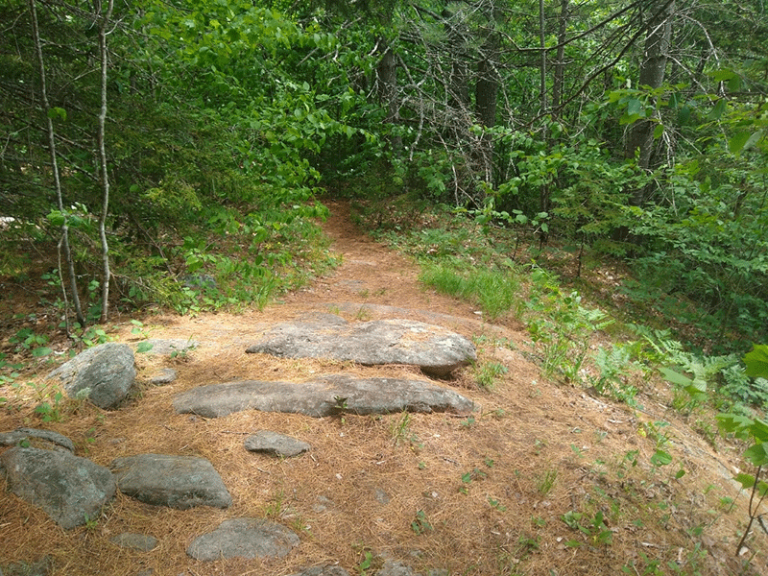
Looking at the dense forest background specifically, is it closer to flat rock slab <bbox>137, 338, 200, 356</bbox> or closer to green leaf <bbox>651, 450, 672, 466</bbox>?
flat rock slab <bbox>137, 338, 200, 356</bbox>

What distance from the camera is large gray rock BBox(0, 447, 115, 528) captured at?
7.23 feet

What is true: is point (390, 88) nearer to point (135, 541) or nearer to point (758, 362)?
point (758, 362)

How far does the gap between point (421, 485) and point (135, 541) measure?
1.62 metres

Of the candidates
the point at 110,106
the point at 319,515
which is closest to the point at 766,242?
the point at 319,515

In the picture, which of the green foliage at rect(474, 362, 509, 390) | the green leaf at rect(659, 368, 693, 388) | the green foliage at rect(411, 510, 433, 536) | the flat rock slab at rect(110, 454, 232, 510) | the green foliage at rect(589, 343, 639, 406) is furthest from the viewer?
the green foliage at rect(589, 343, 639, 406)

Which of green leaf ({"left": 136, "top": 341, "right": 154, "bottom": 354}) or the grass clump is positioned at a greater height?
green leaf ({"left": 136, "top": 341, "right": 154, "bottom": 354})

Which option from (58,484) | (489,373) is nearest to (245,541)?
(58,484)

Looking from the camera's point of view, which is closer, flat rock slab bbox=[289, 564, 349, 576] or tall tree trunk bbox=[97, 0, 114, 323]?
flat rock slab bbox=[289, 564, 349, 576]

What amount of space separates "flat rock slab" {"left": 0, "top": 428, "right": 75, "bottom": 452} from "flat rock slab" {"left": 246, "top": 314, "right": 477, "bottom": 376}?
5.57 ft

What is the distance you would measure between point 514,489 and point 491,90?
1025 cm

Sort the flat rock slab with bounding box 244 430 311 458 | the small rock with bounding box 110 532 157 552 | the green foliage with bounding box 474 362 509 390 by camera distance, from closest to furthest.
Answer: the small rock with bounding box 110 532 157 552
the flat rock slab with bounding box 244 430 311 458
the green foliage with bounding box 474 362 509 390

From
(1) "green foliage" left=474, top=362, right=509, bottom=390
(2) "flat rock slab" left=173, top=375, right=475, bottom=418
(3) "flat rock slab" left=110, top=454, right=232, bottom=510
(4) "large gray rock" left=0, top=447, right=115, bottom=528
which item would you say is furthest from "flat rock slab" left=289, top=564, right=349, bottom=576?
(1) "green foliage" left=474, top=362, right=509, bottom=390

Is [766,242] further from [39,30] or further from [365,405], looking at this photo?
[39,30]

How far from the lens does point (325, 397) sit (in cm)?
349
